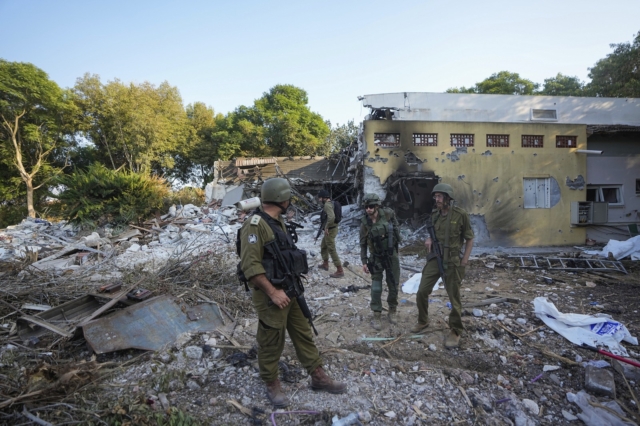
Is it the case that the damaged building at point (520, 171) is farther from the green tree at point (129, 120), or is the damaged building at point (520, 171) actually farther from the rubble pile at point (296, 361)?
the green tree at point (129, 120)

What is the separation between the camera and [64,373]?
2.42 metres

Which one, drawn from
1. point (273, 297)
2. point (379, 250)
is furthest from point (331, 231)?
point (273, 297)

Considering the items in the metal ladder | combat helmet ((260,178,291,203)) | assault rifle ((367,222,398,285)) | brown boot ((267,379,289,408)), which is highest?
combat helmet ((260,178,291,203))

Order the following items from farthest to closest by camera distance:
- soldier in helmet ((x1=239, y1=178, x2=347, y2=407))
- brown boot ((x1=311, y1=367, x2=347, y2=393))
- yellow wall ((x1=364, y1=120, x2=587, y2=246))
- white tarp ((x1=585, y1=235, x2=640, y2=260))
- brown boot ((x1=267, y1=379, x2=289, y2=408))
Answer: yellow wall ((x1=364, y1=120, x2=587, y2=246)) → white tarp ((x1=585, y1=235, x2=640, y2=260)) → brown boot ((x1=311, y1=367, x2=347, y2=393)) → brown boot ((x1=267, y1=379, x2=289, y2=408)) → soldier in helmet ((x1=239, y1=178, x2=347, y2=407))

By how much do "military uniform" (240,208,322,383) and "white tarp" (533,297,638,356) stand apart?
10.4 feet

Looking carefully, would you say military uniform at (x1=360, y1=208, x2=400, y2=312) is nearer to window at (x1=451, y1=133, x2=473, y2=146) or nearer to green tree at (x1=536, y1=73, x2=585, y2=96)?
window at (x1=451, y1=133, x2=473, y2=146)

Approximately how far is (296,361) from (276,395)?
67 centimetres

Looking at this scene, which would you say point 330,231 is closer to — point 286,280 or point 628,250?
point 286,280

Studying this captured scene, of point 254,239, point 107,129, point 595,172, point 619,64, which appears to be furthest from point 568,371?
point 107,129

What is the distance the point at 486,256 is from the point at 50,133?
79.9 feet

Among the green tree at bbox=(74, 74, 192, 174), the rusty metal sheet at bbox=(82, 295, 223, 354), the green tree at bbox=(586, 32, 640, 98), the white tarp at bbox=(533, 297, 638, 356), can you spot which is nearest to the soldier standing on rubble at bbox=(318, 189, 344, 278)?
the rusty metal sheet at bbox=(82, 295, 223, 354)

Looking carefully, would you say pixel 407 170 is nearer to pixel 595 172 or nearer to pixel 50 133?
pixel 595 172

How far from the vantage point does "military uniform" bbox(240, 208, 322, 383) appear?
223 cm

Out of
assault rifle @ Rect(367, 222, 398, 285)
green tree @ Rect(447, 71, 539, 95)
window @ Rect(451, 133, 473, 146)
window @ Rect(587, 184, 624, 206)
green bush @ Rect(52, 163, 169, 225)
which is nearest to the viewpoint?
assault rifle @ Rect(367, 222, 398, 285)
